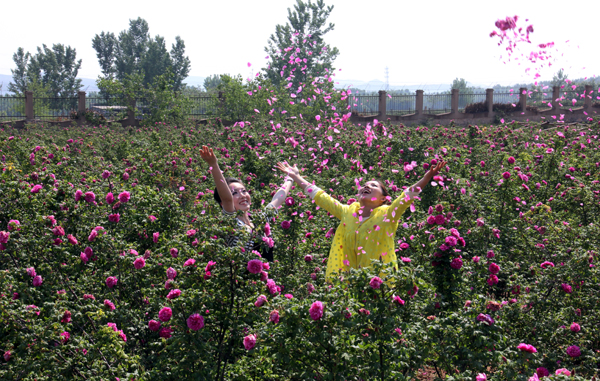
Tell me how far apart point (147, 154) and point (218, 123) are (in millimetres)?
11610

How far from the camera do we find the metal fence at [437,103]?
114 ft

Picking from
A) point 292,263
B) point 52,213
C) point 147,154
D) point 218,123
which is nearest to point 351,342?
point 292,263

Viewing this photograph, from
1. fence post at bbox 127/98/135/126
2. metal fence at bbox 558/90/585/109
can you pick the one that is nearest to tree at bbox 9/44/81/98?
fence post at bbox 127/98/135/126

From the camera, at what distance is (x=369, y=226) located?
12.0 feet

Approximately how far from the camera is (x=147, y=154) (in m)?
9.16

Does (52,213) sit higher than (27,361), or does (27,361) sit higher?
(52,213)

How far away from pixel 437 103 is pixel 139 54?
153ft

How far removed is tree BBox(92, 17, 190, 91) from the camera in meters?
64.8

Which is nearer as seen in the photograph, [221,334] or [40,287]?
[221,334]

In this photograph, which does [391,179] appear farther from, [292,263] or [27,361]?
[27,361]

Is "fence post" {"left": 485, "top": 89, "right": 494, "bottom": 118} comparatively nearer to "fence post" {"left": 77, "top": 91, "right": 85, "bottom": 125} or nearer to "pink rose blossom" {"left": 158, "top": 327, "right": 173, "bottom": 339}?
"fence post" {"left": 77, "top": 91, "right": 85, "bottom": 125}

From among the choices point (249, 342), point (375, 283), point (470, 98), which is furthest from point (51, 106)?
point (375, 283)

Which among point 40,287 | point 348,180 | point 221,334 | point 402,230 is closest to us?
point 221,334

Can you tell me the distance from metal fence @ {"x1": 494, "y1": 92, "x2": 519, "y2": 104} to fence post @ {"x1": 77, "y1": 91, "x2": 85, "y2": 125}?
27.1 metres
